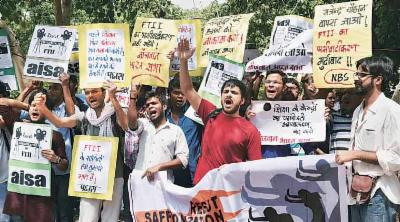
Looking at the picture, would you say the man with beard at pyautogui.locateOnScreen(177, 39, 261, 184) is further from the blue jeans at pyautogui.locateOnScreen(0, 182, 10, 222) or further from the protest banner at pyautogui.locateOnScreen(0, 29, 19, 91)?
the protest banner at pyautogui.locateOnScreen(0, 29, 19, 91)

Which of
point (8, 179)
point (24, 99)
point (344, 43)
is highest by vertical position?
point (344, 43)

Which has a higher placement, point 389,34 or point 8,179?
point 389,34

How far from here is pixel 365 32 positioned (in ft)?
19.4

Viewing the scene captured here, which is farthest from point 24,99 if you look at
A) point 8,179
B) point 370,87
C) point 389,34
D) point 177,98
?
point 389,34

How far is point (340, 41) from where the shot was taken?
608cm

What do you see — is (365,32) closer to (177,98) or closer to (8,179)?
(177,98)

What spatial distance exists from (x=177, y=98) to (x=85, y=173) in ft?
3.83

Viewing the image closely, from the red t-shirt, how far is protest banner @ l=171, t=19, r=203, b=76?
179cm

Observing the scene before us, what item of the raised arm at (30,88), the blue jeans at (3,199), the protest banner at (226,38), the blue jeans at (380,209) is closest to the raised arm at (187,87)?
the protest banner at (226,38)

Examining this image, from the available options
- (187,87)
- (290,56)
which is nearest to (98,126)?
(187,87)

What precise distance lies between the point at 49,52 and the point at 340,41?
303cm

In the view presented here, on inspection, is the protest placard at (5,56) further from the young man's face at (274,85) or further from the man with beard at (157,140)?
the young man's face at (274,85)

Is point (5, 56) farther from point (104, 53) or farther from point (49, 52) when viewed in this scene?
point (104, 53)

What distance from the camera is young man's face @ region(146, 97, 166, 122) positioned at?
5.80 metres
